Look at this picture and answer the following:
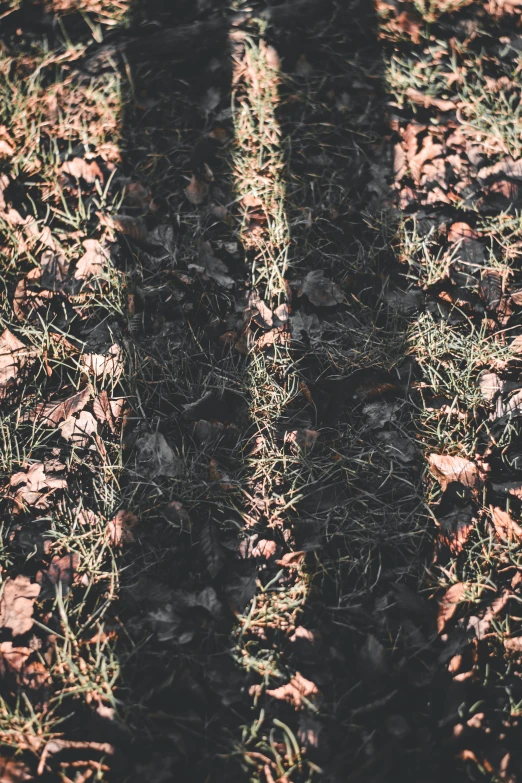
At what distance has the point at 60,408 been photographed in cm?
189

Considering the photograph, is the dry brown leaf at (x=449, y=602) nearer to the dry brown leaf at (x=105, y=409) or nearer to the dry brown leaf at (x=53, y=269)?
the dry brown leaf at (x=105, y=409)

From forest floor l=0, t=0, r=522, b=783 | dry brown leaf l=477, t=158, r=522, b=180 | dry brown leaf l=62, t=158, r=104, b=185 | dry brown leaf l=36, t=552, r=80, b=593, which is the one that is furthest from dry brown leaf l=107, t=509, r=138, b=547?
dry brown leaf l=477, t=158, r=522, b=180

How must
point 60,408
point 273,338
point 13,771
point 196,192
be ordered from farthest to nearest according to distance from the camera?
1. point 196,192
2. point 273,338
3. point 60,408
4. point 13,771

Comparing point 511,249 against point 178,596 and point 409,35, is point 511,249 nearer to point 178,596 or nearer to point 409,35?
point 409,35

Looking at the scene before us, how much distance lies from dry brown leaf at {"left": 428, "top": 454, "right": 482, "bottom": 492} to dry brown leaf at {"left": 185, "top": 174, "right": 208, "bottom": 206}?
1430mm

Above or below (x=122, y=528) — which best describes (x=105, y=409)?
above

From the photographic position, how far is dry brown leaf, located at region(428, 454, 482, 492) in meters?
1.77

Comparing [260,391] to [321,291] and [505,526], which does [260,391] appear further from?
[505,526]

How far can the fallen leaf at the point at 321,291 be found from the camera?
2.12 m

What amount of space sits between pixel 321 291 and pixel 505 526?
1059 millimetres

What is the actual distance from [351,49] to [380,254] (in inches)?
50.3

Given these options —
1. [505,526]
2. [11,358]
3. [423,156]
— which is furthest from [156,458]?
[423,156]

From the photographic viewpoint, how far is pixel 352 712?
4.68 ft

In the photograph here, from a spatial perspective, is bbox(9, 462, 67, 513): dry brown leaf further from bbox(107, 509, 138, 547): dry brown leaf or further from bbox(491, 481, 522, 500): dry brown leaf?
bbox(491, 481, 522, 500): dry brown leaf
